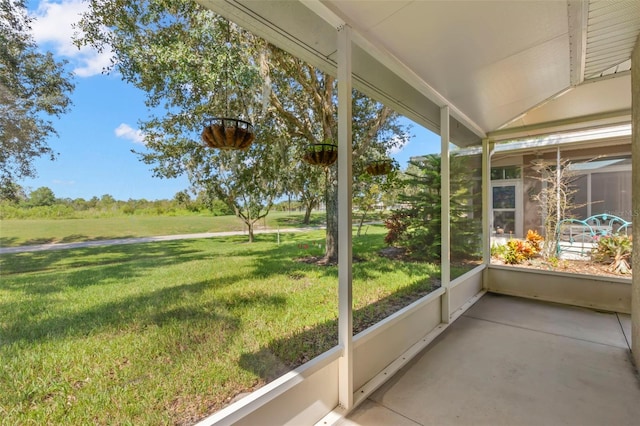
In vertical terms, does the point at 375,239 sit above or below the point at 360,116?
below

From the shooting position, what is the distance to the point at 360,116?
2975mm

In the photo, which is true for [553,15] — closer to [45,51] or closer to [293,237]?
[293,237]

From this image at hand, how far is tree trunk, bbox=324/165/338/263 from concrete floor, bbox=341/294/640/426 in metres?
1.01

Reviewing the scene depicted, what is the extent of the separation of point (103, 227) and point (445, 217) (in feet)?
9.67

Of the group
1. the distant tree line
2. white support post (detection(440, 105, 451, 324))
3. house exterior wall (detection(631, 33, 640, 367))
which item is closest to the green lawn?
the distant tree line

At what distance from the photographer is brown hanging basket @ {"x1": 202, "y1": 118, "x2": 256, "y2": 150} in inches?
61.3

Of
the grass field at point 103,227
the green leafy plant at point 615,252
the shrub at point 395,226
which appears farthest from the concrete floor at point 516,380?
the grass field at point 103,227

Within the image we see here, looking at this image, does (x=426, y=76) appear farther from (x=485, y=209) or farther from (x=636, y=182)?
(x=485, y=209)

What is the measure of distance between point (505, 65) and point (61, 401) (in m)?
3.29

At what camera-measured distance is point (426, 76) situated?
2.43 m

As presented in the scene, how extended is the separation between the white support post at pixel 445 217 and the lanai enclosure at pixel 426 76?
0.01 m

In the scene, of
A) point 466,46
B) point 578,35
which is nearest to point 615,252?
point 578,35

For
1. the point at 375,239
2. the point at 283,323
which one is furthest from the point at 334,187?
the point at 283,323

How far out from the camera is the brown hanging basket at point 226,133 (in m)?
1.56
